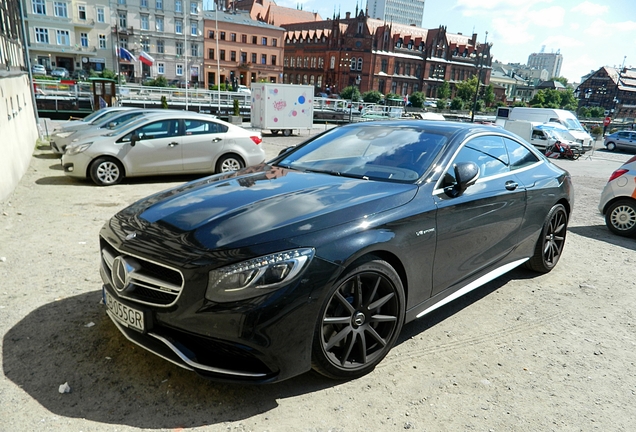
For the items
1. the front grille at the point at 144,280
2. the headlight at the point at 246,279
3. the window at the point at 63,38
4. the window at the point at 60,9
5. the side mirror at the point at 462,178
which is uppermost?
Result: the window at the point at 60,9

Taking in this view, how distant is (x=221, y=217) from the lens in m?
2.97

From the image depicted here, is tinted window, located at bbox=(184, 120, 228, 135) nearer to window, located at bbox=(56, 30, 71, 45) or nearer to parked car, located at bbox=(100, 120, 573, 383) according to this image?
parked car, located at bbox=(100, 120, 573, 383)

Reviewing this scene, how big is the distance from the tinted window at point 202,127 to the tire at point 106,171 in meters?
1.59

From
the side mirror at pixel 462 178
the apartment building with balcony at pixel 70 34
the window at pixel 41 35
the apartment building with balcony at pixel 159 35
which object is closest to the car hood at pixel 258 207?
the side mirror at pixel 462 178

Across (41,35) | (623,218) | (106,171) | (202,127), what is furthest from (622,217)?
(41,35)

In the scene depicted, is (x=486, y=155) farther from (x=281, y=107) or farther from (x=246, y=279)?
(x=281, y=107)

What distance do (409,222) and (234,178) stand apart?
61.0 inches

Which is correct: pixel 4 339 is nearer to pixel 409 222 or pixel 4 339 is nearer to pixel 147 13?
pixel 409 222

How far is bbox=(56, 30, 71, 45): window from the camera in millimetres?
63969

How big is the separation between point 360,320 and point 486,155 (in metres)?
2.20

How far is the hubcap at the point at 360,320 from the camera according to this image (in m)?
2.95

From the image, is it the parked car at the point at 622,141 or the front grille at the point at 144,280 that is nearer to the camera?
the front grille at the point at 144,280

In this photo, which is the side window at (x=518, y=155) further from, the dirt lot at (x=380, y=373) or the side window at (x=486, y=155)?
the dirt lot at (x=380, y=373)

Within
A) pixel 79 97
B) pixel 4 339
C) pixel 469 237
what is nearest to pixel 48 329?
pixel 4 339
